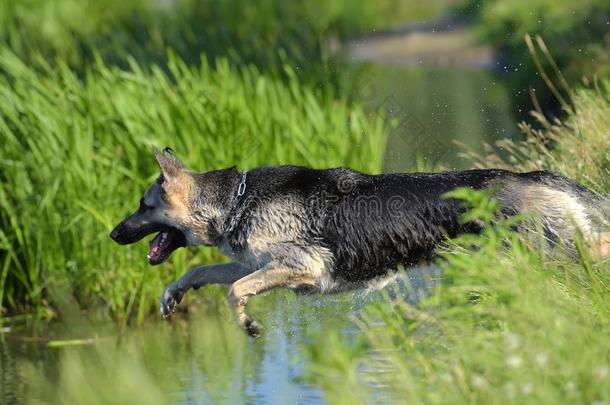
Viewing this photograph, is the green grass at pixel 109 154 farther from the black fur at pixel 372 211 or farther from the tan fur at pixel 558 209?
the tan fur at pixel 558 209

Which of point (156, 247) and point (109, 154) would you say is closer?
point (156, 247)

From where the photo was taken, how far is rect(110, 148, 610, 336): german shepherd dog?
23.9ft

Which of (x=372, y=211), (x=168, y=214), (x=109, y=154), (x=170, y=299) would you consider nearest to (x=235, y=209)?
(x=168, y=214)

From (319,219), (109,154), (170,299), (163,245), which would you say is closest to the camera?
(319,219)

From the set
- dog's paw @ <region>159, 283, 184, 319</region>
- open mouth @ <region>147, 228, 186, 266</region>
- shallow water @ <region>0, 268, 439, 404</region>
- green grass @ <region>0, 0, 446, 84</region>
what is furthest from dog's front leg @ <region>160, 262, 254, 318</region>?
green grass @ <region>0, 0, 446, 84</region>

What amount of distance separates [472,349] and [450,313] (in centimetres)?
19

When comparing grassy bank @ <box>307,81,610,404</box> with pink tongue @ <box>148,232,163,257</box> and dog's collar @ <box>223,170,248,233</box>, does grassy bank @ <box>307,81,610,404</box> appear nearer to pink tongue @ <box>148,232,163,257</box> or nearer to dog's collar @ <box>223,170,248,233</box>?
dog's collar @ <box>223,170,248,233</box>

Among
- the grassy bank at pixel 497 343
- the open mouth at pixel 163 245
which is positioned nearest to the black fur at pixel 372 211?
the open mouth at pixel 163 245

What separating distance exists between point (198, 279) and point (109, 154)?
100 inches

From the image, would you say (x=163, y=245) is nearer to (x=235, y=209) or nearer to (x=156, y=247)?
(x=156, y=247)

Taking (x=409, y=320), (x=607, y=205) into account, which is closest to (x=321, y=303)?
(x=607, y=205)

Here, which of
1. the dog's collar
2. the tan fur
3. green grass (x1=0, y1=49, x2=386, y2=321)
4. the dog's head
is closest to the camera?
the tan fur

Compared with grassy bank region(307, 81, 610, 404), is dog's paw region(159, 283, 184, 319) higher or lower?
higher

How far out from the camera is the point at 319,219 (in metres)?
7.63
